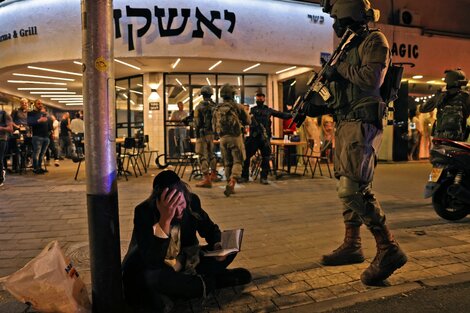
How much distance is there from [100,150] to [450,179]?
15.6ft

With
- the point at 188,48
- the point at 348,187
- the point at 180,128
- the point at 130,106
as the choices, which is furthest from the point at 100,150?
the point at 130,106

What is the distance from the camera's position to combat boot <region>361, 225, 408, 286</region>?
10.8 feet

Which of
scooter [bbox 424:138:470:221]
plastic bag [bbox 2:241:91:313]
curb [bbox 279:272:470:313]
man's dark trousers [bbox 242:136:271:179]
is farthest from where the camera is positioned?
man's dark trousers [bbox 242:136:271:179]

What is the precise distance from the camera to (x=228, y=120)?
779cm

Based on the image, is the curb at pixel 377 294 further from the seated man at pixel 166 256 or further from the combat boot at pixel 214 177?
the combat boot at pixel 214 177

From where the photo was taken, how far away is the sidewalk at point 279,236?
3.24 m

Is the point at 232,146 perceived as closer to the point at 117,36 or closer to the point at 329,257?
the point at 329,257

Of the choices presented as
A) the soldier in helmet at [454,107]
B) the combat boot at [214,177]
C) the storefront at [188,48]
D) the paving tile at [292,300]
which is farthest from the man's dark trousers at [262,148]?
the paving tile at [292,300]

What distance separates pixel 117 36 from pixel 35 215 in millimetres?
6248

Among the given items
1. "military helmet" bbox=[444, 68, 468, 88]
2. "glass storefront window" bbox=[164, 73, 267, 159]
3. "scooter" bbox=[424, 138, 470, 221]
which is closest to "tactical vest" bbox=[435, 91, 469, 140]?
"military helmet" bbox=[444, 68, 468, 88]

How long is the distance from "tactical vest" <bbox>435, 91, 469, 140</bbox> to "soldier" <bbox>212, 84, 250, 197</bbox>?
3.39 m

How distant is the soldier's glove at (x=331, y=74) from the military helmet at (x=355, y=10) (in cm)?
45

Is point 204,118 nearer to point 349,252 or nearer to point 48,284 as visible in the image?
point 349,252

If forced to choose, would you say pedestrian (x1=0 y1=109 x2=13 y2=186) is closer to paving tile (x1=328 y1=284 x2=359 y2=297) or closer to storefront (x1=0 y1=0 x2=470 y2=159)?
storefront (x1=0 y1=0 x2=470 y2=159)
